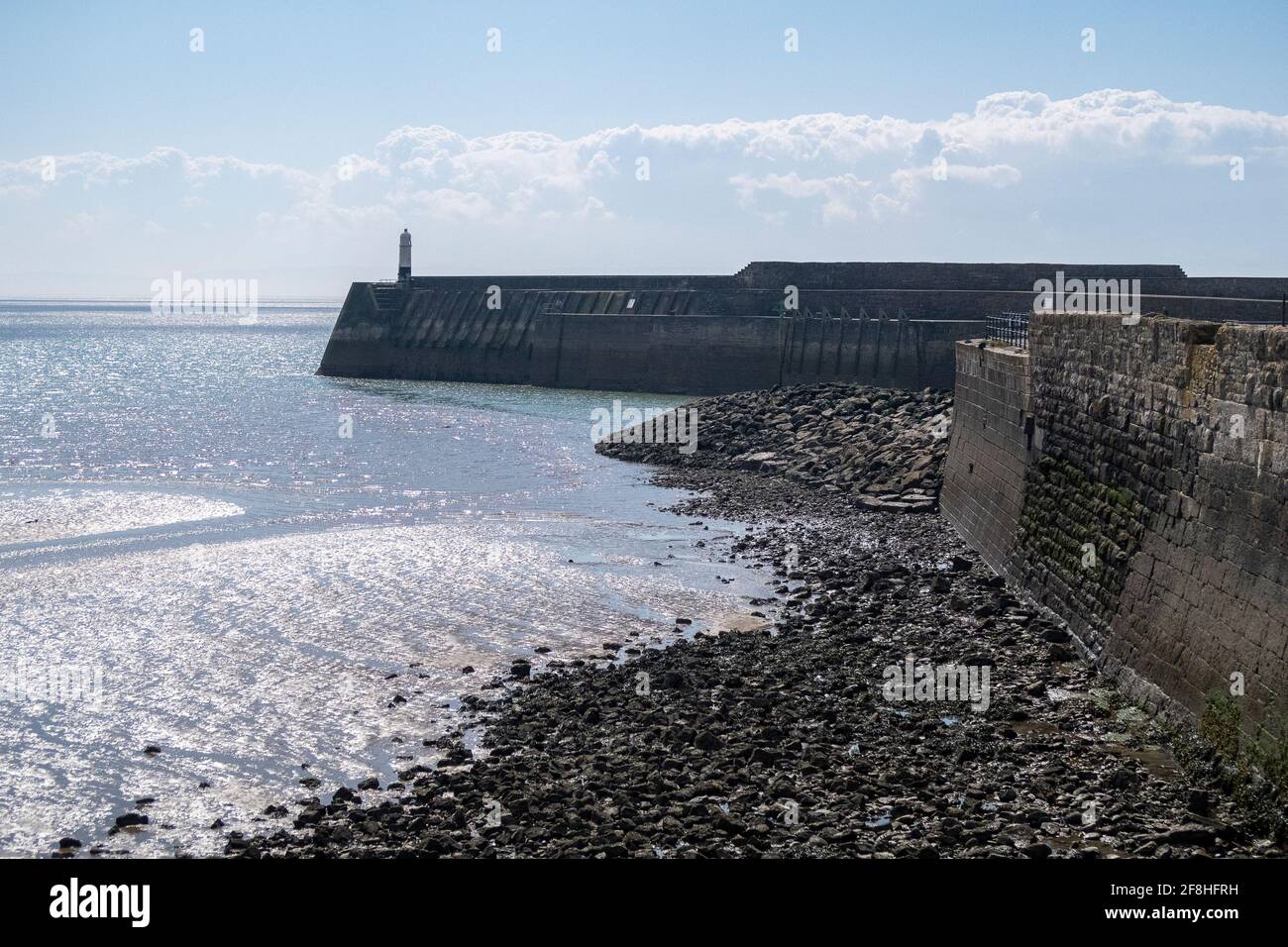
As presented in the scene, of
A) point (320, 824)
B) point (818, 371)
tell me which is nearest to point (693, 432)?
point (818, 371)

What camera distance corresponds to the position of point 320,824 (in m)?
10.7

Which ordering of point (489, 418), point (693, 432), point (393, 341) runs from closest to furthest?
point (693, 432) → point (489, 418) → point (393, 341)

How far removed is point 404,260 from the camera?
7312 centimetres

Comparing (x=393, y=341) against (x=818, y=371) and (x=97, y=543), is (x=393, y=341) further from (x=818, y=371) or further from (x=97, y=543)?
(x=97, y=543)

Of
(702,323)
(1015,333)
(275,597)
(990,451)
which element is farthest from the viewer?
(702,323)

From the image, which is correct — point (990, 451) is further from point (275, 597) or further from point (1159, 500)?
point (275, 597)

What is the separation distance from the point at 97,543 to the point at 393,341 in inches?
1878

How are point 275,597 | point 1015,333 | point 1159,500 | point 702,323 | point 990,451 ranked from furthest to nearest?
point 702,323 → point 1015,333 → point 990,451 → point 275,597 → point 1159,500

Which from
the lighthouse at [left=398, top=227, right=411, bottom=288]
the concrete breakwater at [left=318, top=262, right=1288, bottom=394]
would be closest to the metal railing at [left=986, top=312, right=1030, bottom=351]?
the concrete breakwater at [left=318, top=262, right=1288, bottom=394]

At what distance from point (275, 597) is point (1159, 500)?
12.4 meters

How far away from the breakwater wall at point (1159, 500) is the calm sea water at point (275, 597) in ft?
15.1

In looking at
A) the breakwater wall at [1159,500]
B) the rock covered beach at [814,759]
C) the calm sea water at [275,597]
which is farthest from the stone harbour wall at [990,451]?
the calm sea water at [275,597]

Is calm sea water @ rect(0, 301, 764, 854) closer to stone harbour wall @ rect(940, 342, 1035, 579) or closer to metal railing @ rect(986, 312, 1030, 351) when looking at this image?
stone harbour wall @ rect(940, 342, 1035, 579)

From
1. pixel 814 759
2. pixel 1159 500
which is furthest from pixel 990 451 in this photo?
pixel 814 759
